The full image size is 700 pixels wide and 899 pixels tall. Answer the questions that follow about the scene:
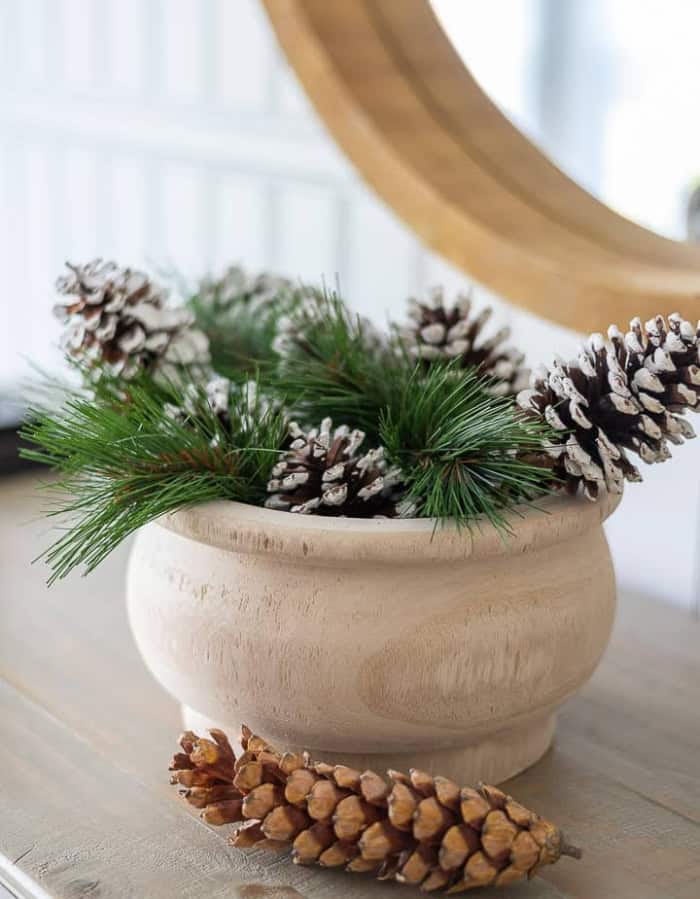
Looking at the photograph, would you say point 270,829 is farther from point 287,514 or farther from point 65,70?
point 65,70

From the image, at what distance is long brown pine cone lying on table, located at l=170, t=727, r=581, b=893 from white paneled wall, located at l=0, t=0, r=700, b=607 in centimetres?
36

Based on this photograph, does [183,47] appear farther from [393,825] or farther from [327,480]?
[393,825]

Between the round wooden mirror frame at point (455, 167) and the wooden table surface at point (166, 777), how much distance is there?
0.63ft

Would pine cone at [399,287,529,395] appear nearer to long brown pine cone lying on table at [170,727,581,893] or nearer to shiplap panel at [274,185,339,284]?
long brown pine cone lying on table at [170,727,581,893]

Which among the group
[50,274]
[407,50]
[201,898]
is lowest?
[50,274]

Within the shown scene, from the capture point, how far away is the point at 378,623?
391 mm

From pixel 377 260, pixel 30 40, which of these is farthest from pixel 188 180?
pixel 30 40

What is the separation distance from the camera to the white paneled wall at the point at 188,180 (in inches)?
30.0

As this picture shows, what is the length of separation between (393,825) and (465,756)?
0.28ft

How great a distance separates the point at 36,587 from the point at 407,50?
400mm

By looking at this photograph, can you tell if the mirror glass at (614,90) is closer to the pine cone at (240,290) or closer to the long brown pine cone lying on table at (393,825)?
the pine cone at (240,290)

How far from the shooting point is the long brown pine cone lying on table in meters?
0.36

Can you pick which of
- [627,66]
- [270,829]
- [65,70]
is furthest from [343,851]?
[627,66]

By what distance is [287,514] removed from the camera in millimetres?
396
